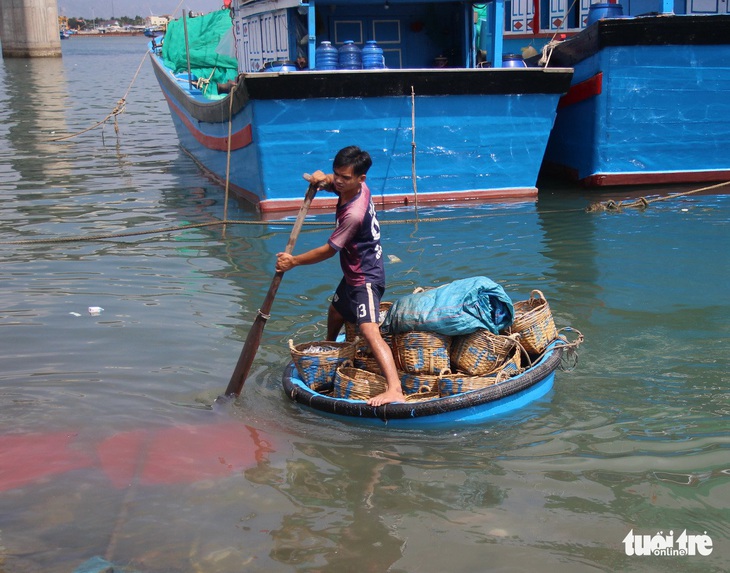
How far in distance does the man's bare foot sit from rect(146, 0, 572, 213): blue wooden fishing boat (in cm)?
546

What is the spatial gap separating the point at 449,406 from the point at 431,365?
382 millimetres

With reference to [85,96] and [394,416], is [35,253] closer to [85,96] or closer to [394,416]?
[394,416]

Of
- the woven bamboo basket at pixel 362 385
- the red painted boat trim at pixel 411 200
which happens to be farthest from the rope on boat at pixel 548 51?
the woven bamboo basket at pixel 362 385

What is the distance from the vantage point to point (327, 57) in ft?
35.0

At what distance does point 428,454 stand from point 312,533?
0.95 metres

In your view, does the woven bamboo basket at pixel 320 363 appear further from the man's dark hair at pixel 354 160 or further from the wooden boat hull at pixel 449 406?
the man's dark hair at pixel 354 160

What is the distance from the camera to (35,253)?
901 cm

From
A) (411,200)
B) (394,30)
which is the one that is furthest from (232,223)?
(394,30)

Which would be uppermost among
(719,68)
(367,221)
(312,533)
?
(719,68)

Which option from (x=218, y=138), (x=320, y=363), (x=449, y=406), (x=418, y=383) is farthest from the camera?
(x=218, y=138)

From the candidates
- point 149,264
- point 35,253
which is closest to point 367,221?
point 149,264

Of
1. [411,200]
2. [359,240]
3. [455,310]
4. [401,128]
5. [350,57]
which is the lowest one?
Result: [411,200]

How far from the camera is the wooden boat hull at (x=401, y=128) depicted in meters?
10.0

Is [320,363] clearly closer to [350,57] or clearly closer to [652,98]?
[350,57]
